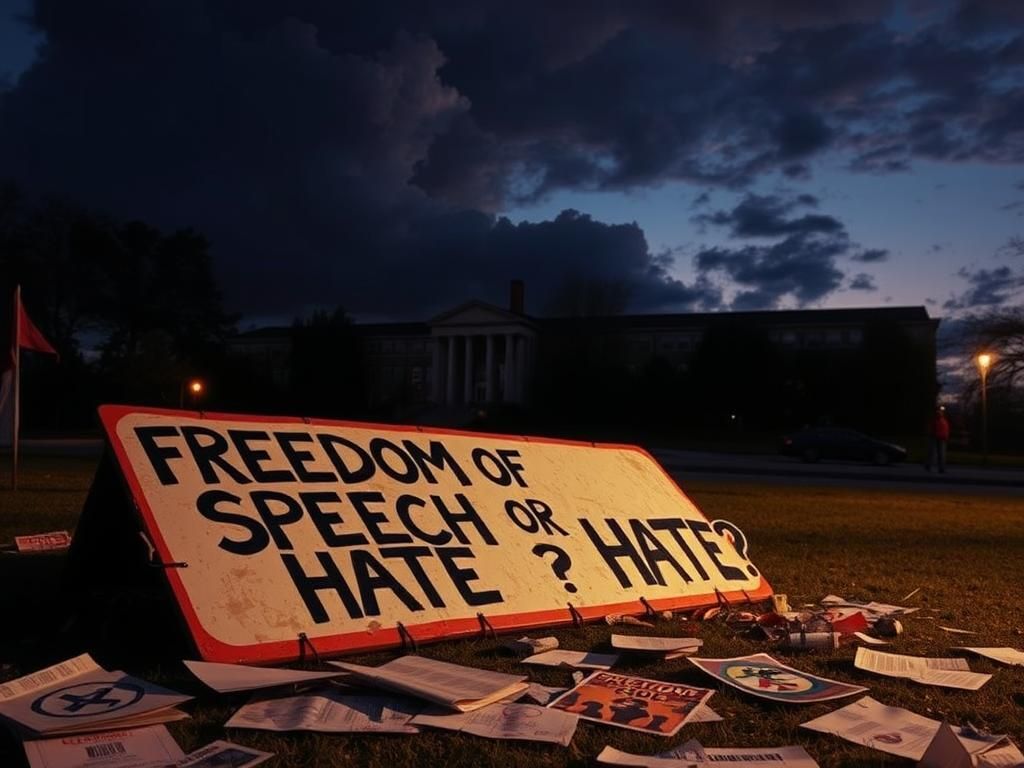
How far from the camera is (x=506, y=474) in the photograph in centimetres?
605

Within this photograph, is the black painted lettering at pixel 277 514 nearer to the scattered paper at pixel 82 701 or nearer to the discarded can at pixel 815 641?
the scattered paper at pixel 82 701

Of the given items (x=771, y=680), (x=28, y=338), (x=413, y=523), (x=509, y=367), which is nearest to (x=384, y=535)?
(x=413, y=523)

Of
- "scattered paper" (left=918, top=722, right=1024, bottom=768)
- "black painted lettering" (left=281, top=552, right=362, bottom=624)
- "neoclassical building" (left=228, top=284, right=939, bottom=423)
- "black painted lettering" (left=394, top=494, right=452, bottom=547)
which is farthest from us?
"neoclassical building" (left=228, top=284, right=939, bottom=423)

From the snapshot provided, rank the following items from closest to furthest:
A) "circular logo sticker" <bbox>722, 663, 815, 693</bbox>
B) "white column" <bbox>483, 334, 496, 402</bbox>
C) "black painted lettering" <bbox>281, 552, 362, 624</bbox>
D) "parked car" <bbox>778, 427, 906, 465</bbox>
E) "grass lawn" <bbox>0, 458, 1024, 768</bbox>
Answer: "grass lawn" <bbox>0, 458, 1024, 768</bbox>, "circular logo sticker" <bbox>722, 663, 815, 693</bbox>, "black painted lettering" <bbox>281, 552, 362, 624</bbox>, "parked car" <bbox>778, 427, 906, 465</bbox>, "white column" <bbox>483, 334, 496, 402</bbox>

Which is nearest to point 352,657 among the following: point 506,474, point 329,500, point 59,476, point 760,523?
→ point 329,500

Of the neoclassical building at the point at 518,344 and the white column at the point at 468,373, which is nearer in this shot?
the neoclassical building at the point at 518,344

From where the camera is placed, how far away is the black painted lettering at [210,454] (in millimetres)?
4711

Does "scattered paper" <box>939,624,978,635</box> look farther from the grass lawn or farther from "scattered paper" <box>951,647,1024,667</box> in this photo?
"scattered paper" <box>951,647,1024,667</box>

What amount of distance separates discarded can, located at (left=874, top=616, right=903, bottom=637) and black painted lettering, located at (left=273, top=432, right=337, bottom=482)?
3.26 meters

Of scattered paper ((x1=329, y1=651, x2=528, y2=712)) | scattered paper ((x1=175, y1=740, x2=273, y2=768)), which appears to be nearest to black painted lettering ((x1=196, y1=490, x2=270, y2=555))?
scattered paper ((x1=329, y1=651, x2=528, y2=712))

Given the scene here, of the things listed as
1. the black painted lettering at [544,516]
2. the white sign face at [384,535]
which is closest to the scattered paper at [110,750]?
the white sign face at [384,535]

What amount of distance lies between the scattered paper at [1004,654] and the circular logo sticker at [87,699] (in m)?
4.08

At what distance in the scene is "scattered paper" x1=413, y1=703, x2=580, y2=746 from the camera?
10.8 ft

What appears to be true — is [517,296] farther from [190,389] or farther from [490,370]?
[190,389]
